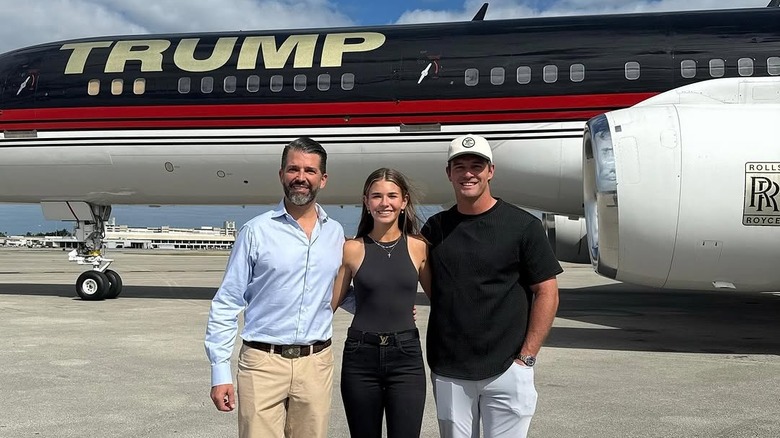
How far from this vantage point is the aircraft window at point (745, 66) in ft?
32.0

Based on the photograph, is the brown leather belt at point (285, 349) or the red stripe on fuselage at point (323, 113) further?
the red stripe on fuselage at point (323, 113)

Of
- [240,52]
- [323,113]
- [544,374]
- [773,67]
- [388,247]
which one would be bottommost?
[544,374]

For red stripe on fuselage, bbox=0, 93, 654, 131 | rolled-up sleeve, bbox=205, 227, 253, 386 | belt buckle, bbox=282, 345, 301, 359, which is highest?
red stripe on fuselage, bbox=0, 93, 654, 131

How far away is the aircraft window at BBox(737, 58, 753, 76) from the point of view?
32.0ft

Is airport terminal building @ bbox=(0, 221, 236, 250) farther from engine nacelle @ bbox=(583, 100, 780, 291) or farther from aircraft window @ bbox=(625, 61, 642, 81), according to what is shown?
engine nacelle @ bbox=(583, 100, 780, 291)

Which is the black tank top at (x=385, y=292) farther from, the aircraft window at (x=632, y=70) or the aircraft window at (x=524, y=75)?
the aircraft window at (x=632, y=70)

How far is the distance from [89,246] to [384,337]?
36.0 ft

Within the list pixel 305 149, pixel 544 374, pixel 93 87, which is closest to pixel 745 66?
pixel 544 374

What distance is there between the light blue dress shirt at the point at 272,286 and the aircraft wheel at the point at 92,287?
34.1 ft

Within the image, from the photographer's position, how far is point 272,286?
A: 2980 mm

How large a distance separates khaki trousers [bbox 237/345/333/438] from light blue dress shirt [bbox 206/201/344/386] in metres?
0.08

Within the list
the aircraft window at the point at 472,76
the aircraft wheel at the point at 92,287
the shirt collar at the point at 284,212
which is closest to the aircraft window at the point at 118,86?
the aircraft wheel at the point at 92,287

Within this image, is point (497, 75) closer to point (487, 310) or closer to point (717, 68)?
point (717, 68)

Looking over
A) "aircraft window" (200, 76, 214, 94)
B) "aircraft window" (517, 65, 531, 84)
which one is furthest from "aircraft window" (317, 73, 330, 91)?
"aircraft window" (517, 65, 531, 84)
